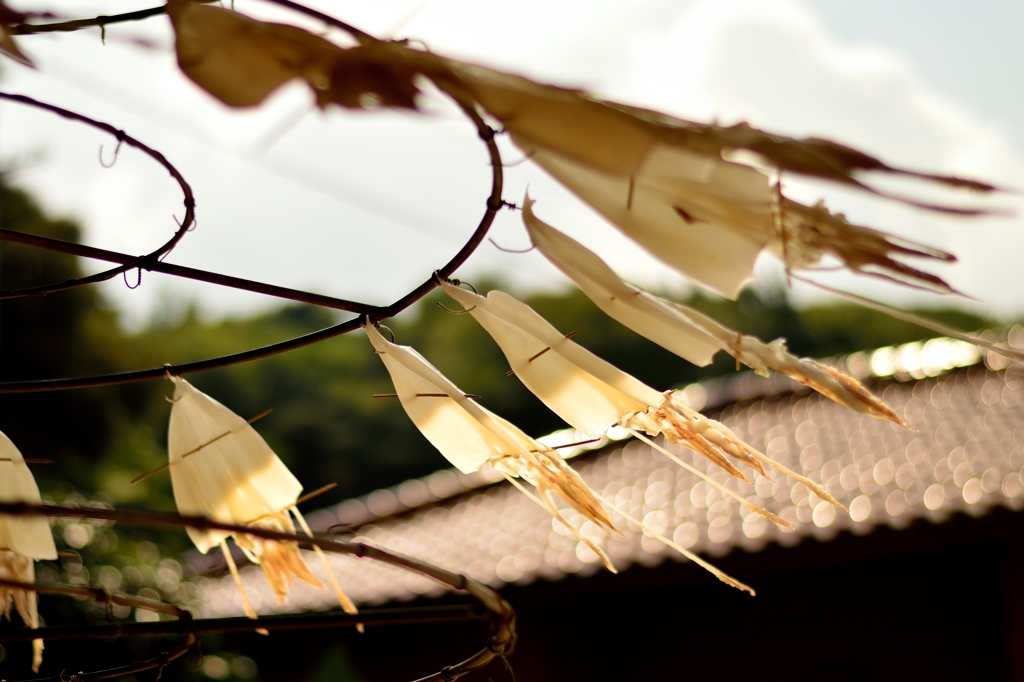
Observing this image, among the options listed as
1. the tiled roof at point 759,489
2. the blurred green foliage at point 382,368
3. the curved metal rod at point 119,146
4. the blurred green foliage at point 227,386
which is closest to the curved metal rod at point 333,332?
the curved metal rod at point 119,146

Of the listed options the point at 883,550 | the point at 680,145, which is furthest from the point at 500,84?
the point at 883,550

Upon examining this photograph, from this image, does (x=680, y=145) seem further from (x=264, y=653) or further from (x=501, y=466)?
(x=264, y=653)

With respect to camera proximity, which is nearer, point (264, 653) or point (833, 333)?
point (264, 653)

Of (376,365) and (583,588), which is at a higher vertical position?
(376,365)

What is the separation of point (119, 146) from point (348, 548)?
0.55m

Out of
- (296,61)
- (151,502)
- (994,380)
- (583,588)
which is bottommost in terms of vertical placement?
(296,61)

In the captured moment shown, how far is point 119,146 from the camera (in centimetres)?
87

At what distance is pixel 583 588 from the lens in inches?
140

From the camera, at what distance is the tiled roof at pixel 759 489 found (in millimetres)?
3342

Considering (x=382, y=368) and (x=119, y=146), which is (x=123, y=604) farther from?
(x=382, y=368)

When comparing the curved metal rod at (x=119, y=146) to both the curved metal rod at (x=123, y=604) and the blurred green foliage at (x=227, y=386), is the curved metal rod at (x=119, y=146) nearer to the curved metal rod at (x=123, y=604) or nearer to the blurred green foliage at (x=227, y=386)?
the curved metal rod at (x=123, y=604)

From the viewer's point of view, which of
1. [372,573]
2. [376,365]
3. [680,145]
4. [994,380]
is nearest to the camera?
[680,145]

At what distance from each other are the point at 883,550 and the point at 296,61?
3.09 metres

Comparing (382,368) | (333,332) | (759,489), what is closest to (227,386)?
(382,368)
